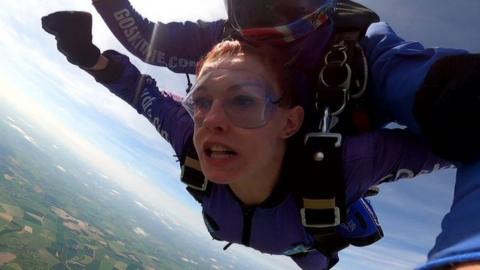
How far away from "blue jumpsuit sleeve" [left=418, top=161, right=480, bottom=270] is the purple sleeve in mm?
564

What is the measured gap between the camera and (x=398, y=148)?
1.55 meters

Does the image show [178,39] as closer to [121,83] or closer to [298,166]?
[121,83]

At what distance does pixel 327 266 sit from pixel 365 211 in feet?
2.78

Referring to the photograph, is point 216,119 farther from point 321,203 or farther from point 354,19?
point 354,19

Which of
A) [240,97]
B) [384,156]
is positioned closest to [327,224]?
[384,156]

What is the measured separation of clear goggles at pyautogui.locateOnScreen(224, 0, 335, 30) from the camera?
5.14 feet

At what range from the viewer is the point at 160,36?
2102 millimetres

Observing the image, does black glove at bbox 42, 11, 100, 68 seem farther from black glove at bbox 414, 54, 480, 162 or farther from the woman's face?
black glove at bbox 414, 54, 480, 162

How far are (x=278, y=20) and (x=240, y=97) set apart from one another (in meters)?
0.39

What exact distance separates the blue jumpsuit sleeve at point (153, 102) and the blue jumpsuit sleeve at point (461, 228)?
4.85 ft

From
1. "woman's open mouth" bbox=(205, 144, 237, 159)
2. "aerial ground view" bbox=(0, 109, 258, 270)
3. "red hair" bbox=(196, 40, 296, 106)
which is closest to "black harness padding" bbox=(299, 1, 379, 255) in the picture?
"red hair" bbox=(196, 40, 296, 106)

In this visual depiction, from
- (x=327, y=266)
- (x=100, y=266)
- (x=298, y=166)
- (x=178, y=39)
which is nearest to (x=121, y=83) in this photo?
(x=178, y=39)

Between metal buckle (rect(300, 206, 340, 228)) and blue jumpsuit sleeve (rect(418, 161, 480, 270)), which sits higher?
blue jumpsuit sleeve (rect(418, 161, 480, 270))

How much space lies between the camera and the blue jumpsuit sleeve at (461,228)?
0.61 metres
